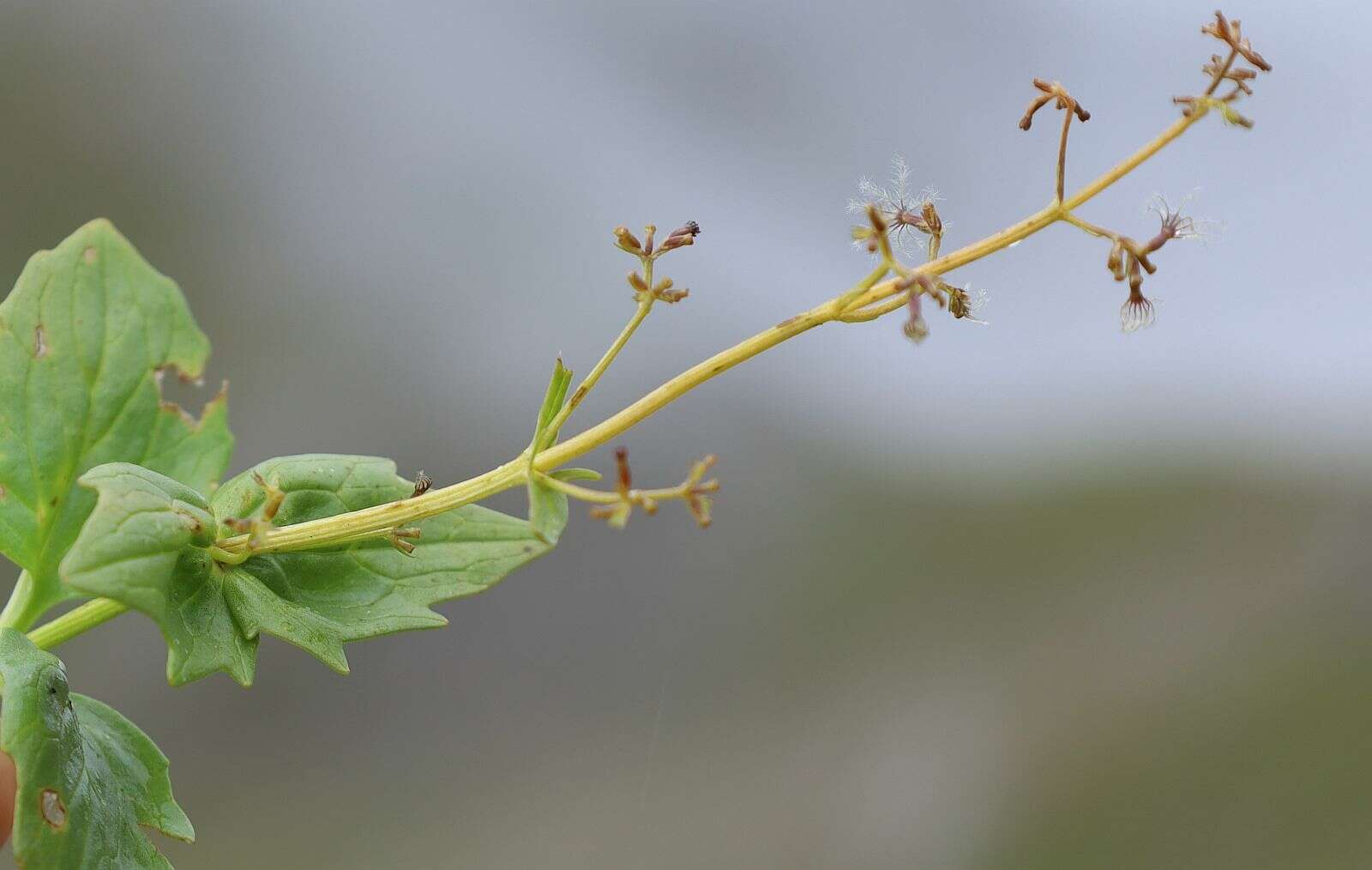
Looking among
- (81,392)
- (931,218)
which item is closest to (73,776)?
(81,392)

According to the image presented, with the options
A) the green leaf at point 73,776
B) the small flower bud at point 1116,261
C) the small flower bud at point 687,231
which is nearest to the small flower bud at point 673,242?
the small flower bud at point 687,231

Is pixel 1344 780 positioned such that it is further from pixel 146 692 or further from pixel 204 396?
pixel 204 396

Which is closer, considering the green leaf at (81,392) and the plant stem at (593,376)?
the plant stem at (593,376)

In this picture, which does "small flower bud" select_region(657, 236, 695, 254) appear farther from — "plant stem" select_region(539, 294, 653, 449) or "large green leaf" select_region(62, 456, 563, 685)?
"large green leaf" select_region(62, 456, 563, 685)

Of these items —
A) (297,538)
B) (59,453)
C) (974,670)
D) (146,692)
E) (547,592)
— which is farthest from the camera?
(974,670)

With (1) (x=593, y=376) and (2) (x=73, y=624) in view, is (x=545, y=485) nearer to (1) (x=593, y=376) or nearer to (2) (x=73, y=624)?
(1) (x=593, y=376)

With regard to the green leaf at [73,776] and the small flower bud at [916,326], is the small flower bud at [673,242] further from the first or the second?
the green leaf at [73,776]

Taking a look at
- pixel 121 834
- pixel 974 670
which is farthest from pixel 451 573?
pixel 974 670
